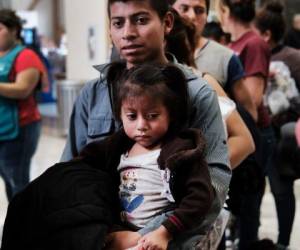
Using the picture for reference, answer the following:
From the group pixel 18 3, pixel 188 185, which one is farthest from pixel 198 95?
pixel 18 3

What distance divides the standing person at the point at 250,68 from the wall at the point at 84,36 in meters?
3.99

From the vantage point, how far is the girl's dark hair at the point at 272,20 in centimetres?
347

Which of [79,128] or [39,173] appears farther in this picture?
[39,173]

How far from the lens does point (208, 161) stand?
5.03ft

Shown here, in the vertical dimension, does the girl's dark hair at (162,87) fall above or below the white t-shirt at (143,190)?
above

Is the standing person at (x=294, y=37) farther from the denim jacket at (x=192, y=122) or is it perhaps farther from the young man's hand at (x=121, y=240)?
the young man's hand at (x=121, y=240)

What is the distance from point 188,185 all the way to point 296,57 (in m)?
2.21

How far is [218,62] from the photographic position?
2434mm

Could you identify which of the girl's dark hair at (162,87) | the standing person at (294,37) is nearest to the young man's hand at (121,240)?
the girl's dark hair at (162,87)

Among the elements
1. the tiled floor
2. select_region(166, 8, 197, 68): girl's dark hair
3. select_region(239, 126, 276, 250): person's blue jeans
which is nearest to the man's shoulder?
select_region(166, 8, 197, 68): girl's dark hair

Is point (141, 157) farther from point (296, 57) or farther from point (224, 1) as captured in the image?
point (296, 57)

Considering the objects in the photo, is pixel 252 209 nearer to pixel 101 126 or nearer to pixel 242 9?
pixel 242 9

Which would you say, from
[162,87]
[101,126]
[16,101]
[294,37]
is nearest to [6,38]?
[16,101]

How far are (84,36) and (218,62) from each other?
17.2 ft
